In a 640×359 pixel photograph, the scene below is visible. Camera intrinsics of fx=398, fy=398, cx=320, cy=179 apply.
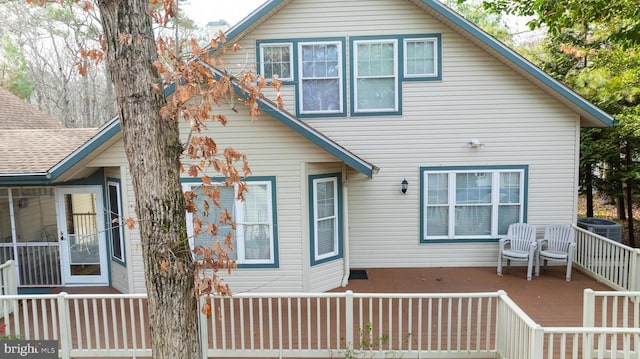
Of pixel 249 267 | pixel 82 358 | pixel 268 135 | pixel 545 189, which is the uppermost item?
pixel 268 135

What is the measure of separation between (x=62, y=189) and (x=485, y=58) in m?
9.13

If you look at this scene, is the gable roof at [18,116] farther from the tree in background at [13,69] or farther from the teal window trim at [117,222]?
the tree in background at [13,69]

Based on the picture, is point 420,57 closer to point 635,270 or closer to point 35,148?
point 635,270

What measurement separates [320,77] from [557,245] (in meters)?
6.19

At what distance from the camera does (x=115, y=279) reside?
803 centimetres

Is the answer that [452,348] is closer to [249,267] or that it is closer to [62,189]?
[249,267]

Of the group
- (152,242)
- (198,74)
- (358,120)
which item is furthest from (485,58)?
(152,242)

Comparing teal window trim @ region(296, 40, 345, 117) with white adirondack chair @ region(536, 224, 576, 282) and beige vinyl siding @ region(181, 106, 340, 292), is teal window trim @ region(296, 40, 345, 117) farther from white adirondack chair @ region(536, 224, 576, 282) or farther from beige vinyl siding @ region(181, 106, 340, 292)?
white adirondack chair @ region(536, 224, 576, 282)

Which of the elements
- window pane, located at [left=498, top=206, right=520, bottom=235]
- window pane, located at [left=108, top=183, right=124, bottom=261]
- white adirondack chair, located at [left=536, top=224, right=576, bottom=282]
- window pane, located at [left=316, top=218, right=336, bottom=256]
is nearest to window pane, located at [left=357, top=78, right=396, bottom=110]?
window pane, located at [left=316, top=218, right=336, bottom=256]

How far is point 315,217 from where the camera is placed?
24.7 ft

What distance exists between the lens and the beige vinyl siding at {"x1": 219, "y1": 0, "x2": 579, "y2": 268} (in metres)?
8.51

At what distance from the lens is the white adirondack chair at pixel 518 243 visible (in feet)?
26.7

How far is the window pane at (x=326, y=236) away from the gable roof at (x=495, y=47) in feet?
13.8

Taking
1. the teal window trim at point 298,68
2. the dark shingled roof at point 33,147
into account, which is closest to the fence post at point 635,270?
the teal window trim at point 298,68
